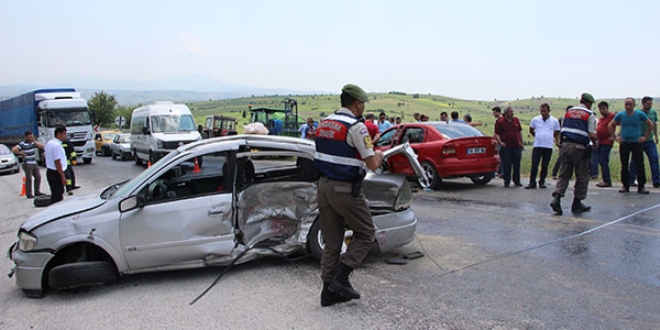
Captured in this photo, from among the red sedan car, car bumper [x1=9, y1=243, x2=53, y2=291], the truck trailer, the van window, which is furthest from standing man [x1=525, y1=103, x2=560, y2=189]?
the truck trailer

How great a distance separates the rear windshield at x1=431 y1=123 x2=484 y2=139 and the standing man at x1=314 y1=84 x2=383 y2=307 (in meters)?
6.95

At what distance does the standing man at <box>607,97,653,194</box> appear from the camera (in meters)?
9.94

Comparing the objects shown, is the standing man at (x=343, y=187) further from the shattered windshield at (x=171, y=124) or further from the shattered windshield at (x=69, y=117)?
the shattered windshield at (x=69, y=117)

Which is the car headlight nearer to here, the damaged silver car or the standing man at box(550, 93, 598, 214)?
the damaged silver car

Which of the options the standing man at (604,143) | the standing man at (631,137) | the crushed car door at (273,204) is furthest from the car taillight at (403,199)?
the standing man at (604,143)

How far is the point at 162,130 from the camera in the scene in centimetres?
1997

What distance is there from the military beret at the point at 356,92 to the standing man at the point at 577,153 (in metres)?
4.76

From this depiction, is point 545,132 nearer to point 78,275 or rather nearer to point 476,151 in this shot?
point 476,151

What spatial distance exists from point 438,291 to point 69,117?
75.9 ft

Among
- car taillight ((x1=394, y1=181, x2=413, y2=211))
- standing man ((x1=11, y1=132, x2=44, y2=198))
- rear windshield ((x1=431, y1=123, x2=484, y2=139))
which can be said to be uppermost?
rear windshield ((x1=431, y1=123, x2=484, y2=139))

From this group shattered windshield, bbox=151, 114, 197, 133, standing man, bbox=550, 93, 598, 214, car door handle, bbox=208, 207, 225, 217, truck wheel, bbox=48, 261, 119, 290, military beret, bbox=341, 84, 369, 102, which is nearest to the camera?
military beret, bbox=341, 84, 369, 102

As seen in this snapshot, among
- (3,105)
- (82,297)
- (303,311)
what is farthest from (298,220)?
(3,105)

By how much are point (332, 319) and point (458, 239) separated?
3058 millimetres

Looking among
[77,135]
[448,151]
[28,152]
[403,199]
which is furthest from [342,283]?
[77,135]
